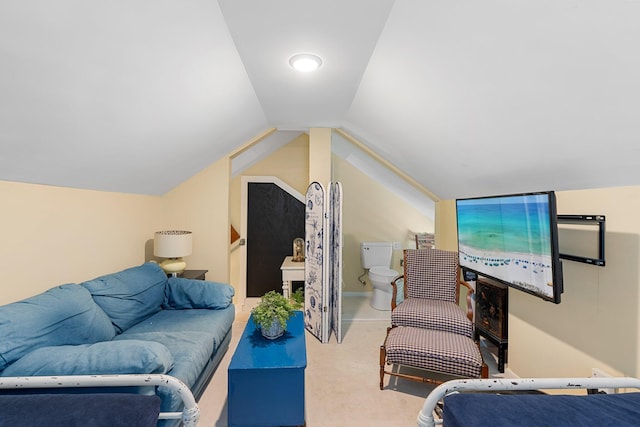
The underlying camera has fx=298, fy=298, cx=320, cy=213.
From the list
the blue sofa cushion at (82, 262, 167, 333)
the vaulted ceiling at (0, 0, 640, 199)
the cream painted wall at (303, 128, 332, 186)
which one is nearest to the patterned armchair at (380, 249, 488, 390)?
the vaulted ceiling at (0, 0, 640, 199)

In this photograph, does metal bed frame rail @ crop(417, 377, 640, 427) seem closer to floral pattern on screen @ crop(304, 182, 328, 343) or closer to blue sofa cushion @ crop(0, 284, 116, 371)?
blue sofa cushion @ crop(0, 284, 116, 371)

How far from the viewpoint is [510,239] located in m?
2.10

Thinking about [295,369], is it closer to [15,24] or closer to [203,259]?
[15,24]

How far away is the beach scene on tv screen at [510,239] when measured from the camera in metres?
1.76

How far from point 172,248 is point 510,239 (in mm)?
3088

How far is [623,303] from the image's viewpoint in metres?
1.56

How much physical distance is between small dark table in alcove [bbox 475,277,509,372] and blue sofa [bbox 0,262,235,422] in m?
2.41

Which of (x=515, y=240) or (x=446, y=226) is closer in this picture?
(x=515, y=240)

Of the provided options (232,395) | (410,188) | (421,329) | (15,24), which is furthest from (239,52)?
(410,188)

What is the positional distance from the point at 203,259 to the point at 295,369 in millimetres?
2363

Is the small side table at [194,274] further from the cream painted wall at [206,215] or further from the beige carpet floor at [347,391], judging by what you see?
the beige carpet floor at [347,391]

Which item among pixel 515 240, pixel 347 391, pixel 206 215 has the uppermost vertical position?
pixel 206 215

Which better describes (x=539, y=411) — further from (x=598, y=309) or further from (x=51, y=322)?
(x=51, y=322)

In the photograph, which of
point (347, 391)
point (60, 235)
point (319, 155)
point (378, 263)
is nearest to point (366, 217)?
point (378, 263)
